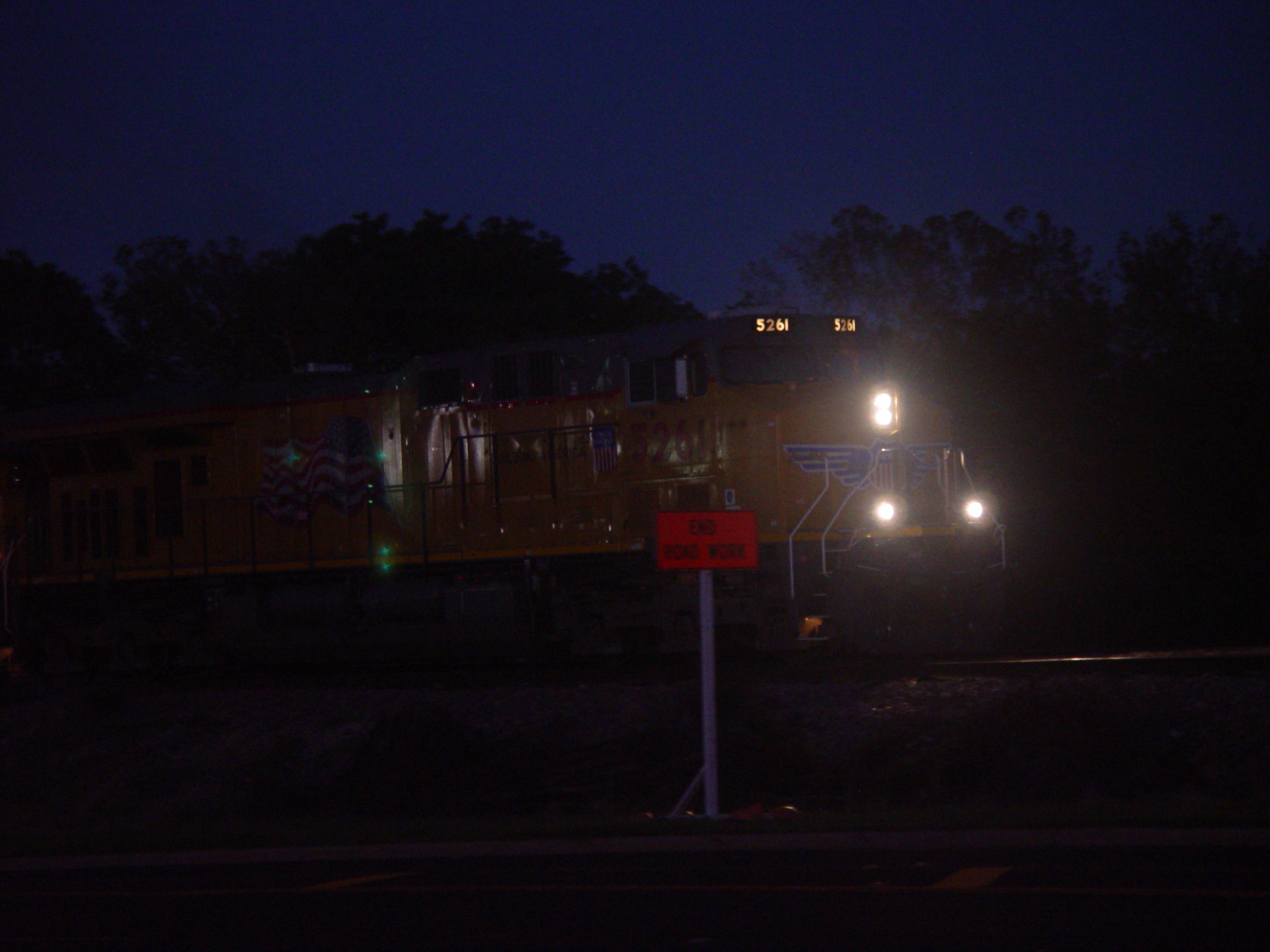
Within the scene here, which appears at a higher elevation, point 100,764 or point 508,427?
point 508,427

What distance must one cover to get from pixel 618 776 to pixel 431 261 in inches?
1116

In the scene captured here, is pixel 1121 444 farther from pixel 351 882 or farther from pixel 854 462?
pixel 351 882

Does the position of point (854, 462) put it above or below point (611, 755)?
above

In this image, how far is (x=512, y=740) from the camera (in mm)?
11750

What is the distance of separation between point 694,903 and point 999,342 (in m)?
19.0

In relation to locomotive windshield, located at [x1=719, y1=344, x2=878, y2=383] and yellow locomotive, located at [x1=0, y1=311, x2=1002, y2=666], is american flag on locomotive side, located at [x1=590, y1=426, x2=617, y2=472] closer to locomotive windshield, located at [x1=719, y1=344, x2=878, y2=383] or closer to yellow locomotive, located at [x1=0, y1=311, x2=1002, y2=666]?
yellow locomotive, located at [x1=0, y1=311, x2=1002, y2=666]

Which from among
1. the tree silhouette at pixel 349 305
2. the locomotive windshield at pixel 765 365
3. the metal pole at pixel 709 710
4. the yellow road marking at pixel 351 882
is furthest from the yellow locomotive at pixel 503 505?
the tree silhouette at pixel 349 305

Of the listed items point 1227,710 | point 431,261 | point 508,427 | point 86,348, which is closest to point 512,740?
point 508,427

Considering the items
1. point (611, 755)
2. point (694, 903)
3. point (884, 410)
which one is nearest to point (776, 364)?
point (884, 410)

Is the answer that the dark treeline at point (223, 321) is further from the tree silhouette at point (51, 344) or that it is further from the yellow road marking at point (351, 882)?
the yellow road marking at point (351, 882)

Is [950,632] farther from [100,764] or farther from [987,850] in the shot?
[100,764]

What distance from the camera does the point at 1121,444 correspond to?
21.0m

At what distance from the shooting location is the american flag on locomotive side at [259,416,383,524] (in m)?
15.3

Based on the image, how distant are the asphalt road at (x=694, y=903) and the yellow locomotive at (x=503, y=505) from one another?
5892 mm
